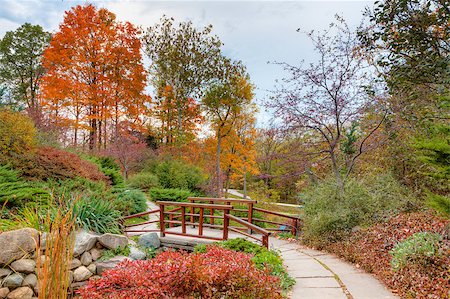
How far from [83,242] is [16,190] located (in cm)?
270

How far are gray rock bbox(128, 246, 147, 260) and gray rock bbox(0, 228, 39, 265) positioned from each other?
6.18 feet

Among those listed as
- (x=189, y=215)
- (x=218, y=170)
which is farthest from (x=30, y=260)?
(x=218, y=170)

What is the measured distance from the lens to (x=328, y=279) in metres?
4.31

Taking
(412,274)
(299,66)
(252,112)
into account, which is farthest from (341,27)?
(252,112)

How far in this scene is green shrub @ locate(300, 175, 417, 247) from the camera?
618 cm

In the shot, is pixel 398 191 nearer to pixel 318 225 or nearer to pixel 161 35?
pixel 318 225

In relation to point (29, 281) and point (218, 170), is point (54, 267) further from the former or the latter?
point (218, 170)

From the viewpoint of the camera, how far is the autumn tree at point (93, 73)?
1534 centimetres

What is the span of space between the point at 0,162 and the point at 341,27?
9241mm

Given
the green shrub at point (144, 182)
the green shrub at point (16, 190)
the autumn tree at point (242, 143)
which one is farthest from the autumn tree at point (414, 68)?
the autumn tree at point (242, 143)

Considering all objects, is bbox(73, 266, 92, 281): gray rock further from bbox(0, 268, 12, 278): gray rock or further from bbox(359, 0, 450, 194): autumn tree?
bbox(359, 0, 450, 194): autumn tree

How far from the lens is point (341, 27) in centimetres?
738

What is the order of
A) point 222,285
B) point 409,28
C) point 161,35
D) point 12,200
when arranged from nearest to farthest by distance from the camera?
point 222,285 → point 409,28 → point 12,200 → point 161,35

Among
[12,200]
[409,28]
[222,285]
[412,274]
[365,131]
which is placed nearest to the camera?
[222,285]
